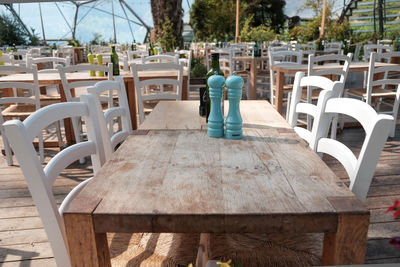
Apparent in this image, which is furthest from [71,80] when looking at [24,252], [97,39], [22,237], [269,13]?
[269,13]

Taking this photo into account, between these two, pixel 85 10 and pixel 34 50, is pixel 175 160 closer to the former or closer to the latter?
pixel 34 50

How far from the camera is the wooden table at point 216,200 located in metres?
0.74

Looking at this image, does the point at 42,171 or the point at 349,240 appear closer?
the point at 349,240

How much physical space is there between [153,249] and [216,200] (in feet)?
1.45

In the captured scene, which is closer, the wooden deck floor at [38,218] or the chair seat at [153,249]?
the chair seat at [153,249]

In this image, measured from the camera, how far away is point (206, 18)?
50.6 ft

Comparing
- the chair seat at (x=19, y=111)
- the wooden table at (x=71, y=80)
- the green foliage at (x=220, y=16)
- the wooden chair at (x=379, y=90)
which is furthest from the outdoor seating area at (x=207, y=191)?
the green foliage at (x=220, y=16)

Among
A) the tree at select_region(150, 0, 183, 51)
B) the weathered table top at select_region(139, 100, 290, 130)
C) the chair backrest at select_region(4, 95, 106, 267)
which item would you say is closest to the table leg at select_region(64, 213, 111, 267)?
the chair backrest at select_region(4, 95, 106, 267)

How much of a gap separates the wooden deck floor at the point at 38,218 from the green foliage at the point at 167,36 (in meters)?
4.76

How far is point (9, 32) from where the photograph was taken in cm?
1226

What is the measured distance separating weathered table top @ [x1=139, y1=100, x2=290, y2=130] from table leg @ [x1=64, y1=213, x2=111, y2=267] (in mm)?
715

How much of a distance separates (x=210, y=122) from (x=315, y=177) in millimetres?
488

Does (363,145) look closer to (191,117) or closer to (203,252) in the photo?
(203,252)

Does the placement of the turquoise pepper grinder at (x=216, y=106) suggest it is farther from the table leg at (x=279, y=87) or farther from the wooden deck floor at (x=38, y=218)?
the table leg at (x=279, y=87)
